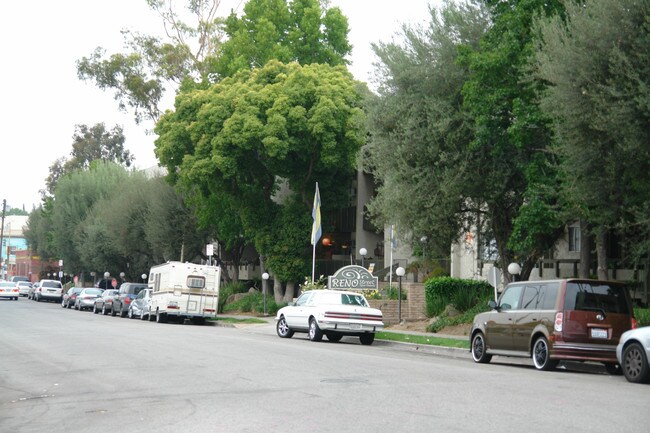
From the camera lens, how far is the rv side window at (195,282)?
37188mm

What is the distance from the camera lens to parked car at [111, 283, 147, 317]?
144 ft

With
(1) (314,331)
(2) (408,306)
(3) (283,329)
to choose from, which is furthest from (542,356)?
(2) (408,306)

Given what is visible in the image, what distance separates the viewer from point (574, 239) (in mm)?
31703

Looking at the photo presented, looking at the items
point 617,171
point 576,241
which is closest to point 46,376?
point 617,171

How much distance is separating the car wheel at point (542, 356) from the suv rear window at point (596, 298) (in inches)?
36.7

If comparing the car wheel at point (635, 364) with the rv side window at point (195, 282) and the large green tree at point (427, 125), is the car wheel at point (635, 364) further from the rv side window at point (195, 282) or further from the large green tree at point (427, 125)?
the rv side window at point (195, 282)

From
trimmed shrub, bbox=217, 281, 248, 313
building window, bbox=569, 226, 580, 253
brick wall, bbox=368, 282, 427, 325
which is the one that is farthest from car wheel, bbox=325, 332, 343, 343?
trimmed shrub, bbox=217, 281, 248, 313

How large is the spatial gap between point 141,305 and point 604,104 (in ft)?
92.8

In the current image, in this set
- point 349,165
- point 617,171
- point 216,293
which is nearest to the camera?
point 617,171

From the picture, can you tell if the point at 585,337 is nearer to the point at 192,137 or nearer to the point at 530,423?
the point at 530,423

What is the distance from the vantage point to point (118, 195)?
64438 mm

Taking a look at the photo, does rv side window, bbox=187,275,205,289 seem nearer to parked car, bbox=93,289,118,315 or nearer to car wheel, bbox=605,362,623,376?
parked car, bbox=93,289,118,315

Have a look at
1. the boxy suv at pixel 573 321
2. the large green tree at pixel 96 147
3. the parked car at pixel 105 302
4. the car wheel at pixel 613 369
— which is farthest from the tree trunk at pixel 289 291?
the large green tree at pixel 96 147

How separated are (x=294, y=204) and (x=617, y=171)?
2749 centimetres
